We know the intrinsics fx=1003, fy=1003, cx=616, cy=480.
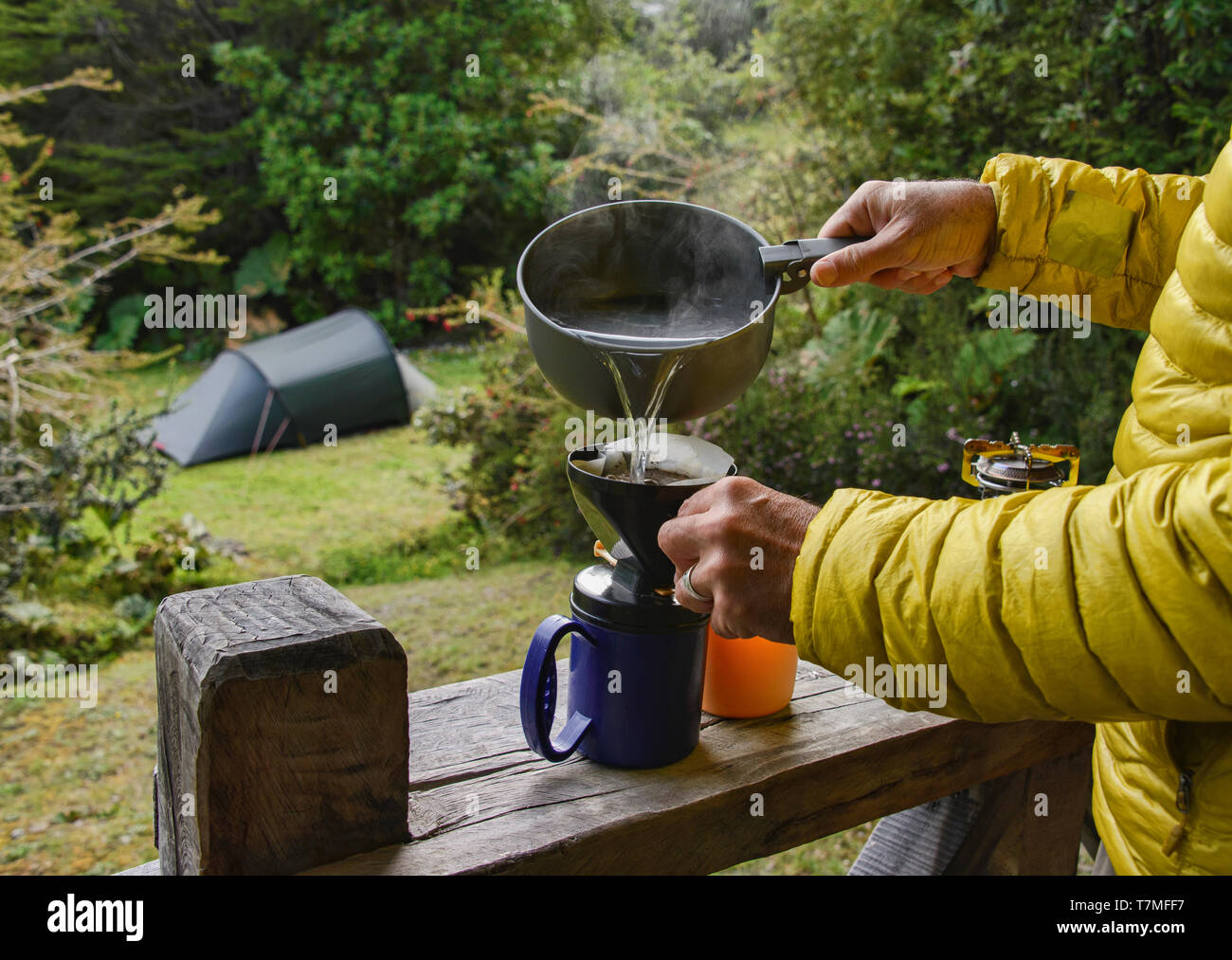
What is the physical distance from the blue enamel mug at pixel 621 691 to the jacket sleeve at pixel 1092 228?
0.80 m

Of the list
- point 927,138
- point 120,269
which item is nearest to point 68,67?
point 120,269

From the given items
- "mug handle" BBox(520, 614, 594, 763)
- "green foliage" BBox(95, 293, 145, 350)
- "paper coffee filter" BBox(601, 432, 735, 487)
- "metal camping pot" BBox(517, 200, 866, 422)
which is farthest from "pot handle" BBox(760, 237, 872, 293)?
"green foliage" BBox(95, 293, 145, 350)

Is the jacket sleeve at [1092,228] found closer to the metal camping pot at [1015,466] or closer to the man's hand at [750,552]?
the metal camping pot at [1015,466]

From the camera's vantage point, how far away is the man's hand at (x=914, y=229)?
58.0 inches

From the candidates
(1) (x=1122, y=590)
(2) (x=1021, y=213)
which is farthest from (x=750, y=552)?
(2) (x=1021, y=213)

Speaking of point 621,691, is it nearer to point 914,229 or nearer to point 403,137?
point 914,229

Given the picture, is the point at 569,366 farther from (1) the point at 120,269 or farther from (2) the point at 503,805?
(1) the point at 120,269

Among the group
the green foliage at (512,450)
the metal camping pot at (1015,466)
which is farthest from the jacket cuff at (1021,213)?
the green foliage at (512,450)

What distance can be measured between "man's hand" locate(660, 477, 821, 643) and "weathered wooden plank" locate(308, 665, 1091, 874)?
25cm

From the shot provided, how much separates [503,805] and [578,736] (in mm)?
128

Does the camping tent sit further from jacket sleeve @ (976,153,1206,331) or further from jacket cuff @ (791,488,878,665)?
jacket cuff @ (791,488,878,665)
